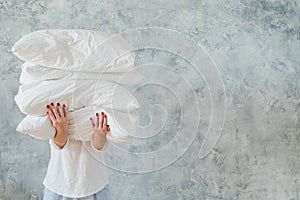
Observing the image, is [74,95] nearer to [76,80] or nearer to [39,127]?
[76,80]

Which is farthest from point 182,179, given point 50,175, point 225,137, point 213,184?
point 50,175

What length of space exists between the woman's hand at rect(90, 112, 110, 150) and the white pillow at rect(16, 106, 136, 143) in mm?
14

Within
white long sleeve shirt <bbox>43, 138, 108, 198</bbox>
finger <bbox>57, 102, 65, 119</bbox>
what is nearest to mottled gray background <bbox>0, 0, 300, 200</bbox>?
white long sleeve shirt <bbox>43, 138, 108, 198</bbox>

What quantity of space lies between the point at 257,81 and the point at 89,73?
998mm

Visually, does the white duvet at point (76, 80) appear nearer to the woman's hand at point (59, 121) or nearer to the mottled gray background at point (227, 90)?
the woman's hand at point (59, 121)

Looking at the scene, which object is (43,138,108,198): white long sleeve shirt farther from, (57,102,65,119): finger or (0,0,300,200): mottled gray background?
(0,0,300,200): mottled gray background

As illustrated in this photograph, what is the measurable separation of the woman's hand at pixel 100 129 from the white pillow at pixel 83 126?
0.01 metres

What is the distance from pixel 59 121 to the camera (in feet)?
5.73

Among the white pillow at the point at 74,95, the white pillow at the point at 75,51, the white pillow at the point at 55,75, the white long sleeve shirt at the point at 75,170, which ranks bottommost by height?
the white long sleeve shirt at the point at 75,170

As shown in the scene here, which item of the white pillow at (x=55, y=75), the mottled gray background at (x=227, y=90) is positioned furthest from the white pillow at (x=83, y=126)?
the mottled gray background at (x=227, y=90)

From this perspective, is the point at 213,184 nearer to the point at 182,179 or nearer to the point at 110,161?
the point at 182,179

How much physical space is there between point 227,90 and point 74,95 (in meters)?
0.94

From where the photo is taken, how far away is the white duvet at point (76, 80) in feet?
5.60

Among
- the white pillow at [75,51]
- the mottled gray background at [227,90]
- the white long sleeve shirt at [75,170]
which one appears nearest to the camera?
the white pillow at [75,51]
